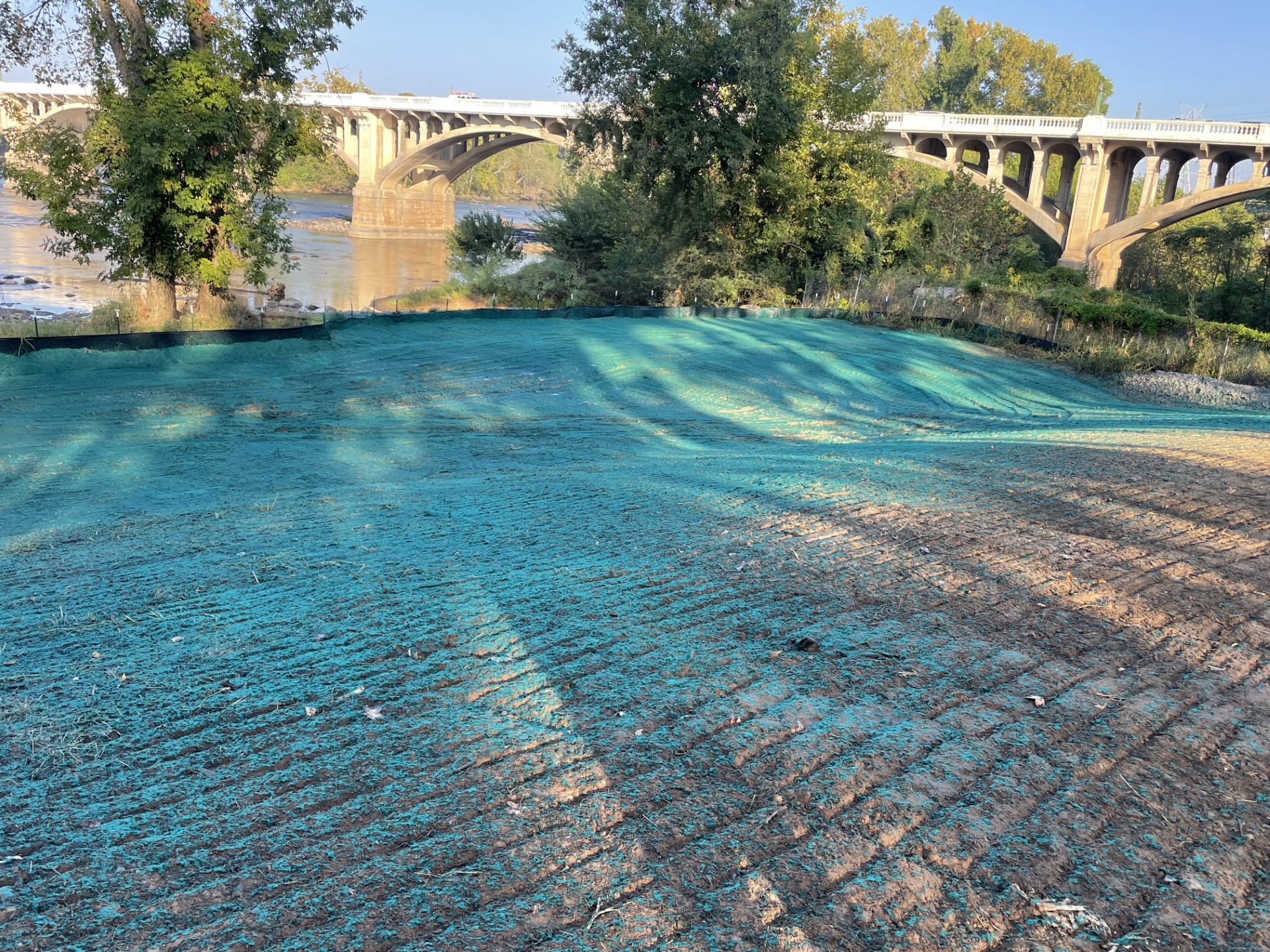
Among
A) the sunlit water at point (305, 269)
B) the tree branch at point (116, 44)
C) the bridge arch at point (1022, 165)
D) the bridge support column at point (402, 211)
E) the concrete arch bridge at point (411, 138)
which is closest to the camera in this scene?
the tree branch at point (116, 44)

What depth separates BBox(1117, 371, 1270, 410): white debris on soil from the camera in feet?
52.5

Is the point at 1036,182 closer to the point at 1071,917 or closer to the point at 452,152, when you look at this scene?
the point at 452,152

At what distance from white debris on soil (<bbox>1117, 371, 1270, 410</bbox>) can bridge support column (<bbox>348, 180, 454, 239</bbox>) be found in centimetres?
4617

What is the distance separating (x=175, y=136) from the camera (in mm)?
15016

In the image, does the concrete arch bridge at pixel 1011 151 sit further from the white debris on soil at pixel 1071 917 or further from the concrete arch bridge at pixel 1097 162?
the white debris on soil at pixel 1071 917

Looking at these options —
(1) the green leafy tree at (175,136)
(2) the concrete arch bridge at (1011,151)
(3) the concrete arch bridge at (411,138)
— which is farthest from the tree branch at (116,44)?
(3) the concrete arch bridge at (411,138)

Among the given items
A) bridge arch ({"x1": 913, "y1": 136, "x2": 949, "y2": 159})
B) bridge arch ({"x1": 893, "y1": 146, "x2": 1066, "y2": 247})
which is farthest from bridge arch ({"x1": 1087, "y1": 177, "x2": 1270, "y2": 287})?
bridge arch ({"x1": 913, "y1": 136, "x2": 949, "y2": 159})

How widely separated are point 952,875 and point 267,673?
2809mm

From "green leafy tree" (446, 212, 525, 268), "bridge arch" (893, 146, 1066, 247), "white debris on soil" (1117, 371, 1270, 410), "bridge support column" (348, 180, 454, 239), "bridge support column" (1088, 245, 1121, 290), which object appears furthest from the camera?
"bridge support column" (348, 180, 454, 239)

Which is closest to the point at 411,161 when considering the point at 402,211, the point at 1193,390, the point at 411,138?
the point at 411,138

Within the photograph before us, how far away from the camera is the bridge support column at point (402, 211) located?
190ft

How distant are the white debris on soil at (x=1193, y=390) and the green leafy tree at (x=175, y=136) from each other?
15.9 metres

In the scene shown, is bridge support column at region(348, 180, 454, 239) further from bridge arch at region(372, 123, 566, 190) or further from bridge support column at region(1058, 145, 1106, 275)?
bridge support column at region(1058, 145, 1106, 275)

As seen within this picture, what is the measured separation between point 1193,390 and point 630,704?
1636 centimetres
